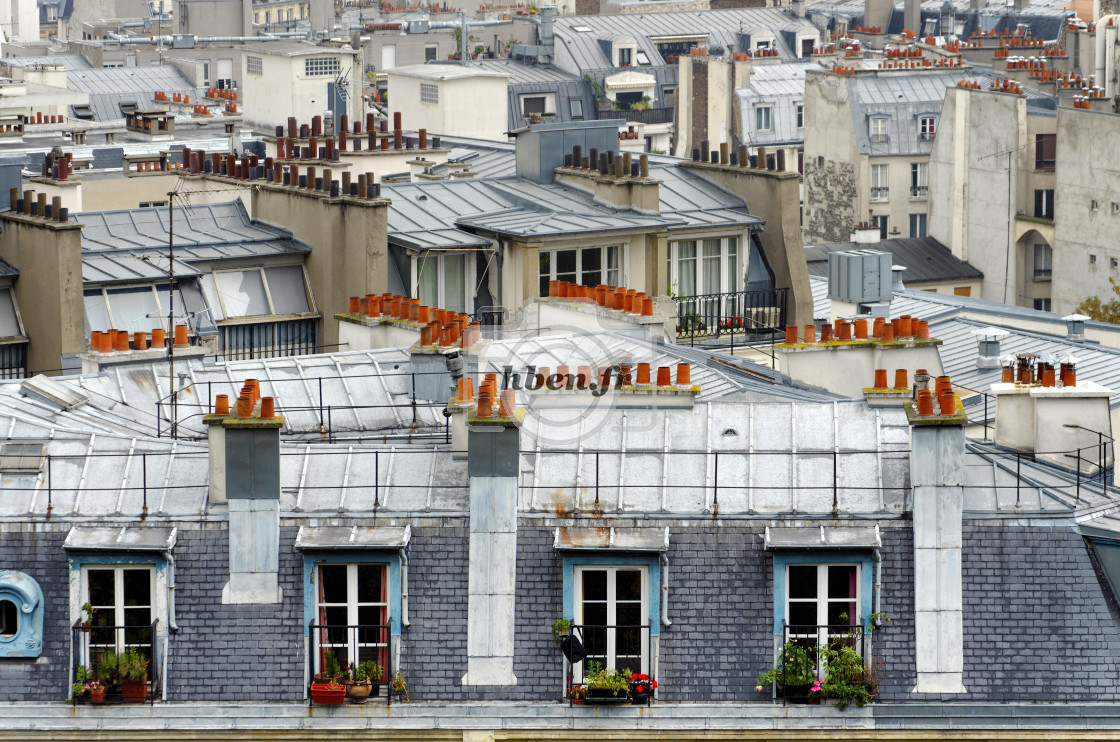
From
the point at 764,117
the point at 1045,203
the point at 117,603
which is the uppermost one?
the point at 764,117

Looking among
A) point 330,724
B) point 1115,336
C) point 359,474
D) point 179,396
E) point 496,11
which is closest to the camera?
point 330,724

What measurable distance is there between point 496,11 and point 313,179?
11876cm

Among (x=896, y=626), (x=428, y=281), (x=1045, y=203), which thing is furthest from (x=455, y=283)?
(x=1045, y=203)

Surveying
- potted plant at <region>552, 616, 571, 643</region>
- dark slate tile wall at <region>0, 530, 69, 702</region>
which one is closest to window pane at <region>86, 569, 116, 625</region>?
dark slate tile wall at <region>0, 530, 69, 702</region>

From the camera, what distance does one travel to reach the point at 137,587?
81.8 ft

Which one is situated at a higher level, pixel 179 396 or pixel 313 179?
pixel 313 179

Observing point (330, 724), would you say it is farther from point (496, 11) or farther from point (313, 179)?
point (496, 11)

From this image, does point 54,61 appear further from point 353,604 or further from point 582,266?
point 353,604

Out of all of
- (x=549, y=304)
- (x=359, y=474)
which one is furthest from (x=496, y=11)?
(x=359, y=474)

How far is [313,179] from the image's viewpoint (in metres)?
47.9

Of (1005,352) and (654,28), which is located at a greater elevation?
(654,28)

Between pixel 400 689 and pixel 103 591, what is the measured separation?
366cm

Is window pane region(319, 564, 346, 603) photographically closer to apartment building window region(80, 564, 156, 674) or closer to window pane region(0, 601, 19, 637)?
apartment building window region(80, 564, 156, 674)

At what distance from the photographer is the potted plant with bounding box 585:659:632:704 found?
79.5 feet
